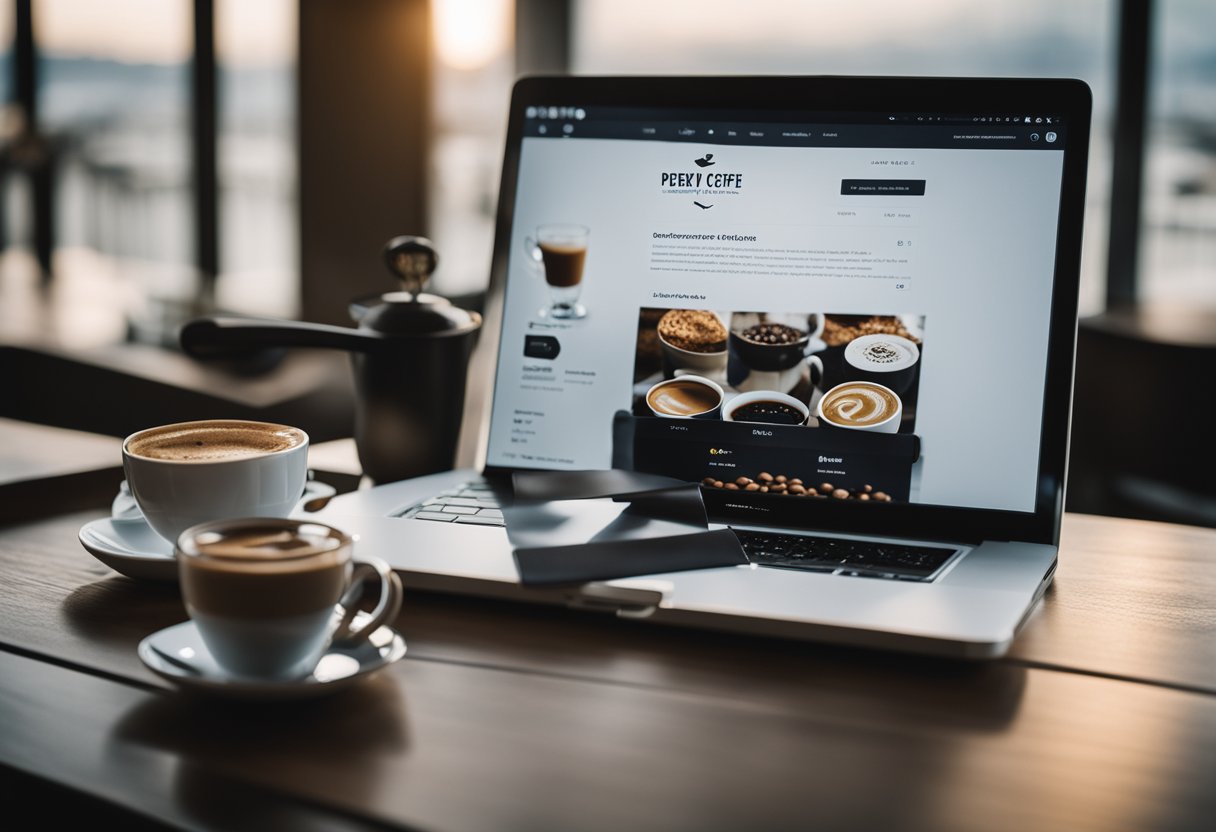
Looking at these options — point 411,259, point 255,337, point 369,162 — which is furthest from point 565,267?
point 369,162

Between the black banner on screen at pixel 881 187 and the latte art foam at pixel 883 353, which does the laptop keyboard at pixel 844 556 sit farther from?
the black banner on screen at pixel 881 187

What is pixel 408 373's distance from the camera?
94 cm

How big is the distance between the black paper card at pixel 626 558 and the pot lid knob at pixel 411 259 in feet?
1.21

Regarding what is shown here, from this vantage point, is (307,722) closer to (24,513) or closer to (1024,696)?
(1024,696)

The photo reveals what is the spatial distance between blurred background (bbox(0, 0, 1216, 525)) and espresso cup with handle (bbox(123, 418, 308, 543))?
1.79 metres

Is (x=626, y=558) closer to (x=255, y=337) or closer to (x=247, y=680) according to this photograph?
(x=247, y=680)

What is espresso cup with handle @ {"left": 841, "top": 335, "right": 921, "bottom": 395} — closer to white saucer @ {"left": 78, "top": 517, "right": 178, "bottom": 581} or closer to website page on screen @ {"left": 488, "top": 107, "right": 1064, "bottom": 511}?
website page on screen @ {"left": 488, "top": 107, "right": 1064, "bottom": 511}

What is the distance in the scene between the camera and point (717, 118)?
2.95ft

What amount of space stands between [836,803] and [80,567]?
55 cm

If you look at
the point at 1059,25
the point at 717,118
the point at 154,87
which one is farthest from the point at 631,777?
the point at 154,87

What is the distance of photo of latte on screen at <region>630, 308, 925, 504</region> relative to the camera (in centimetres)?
82

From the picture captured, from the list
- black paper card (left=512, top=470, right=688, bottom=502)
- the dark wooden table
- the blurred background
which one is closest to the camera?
the dark wooden table

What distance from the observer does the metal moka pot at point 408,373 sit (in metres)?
0.94

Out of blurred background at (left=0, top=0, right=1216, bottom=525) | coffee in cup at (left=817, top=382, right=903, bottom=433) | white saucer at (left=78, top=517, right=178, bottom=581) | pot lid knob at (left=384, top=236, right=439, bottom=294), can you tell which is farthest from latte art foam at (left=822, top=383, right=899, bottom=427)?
blurred background at (left=0, top=0, right=1216, bottom=525)
